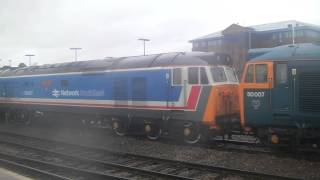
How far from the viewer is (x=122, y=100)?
63.3ft

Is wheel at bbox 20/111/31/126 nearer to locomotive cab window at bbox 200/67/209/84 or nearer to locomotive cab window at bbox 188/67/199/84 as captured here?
locomotive cab window at bbox 188/67/199/84

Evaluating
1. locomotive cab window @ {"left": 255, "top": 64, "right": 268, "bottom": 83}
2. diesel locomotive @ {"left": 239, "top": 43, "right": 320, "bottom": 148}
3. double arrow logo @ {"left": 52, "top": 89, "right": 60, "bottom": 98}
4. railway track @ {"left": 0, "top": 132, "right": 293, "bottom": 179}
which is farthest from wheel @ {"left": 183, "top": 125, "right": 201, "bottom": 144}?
double arrow logo @ {"left": 52, "top": 89, "right": 60, "bottom": 98}

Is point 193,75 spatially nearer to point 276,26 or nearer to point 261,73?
point 261,73

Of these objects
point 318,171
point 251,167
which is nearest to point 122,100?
point 251,167

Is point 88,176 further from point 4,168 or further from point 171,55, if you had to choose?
point 171,55

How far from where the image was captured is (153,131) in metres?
18.4

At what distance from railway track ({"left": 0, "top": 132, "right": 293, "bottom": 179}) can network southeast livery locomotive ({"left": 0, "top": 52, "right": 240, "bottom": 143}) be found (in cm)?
269

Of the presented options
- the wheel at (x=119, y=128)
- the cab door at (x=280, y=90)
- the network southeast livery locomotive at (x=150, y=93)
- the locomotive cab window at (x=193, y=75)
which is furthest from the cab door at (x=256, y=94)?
the wheel at (x=119, y=128)

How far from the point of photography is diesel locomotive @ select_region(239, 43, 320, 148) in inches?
509

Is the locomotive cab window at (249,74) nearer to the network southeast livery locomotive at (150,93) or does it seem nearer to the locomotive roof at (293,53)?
the locomotive roof at (293,53)

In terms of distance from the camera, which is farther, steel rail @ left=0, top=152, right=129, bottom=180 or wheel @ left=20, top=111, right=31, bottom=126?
wheel @ left=20, top=111, right=31, bottom=126

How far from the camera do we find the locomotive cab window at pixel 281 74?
13359mm

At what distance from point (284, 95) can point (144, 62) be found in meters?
6.82

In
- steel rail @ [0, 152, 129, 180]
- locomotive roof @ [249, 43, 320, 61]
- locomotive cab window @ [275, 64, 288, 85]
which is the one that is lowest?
steel rail @ [0, 152, 129, 180]
